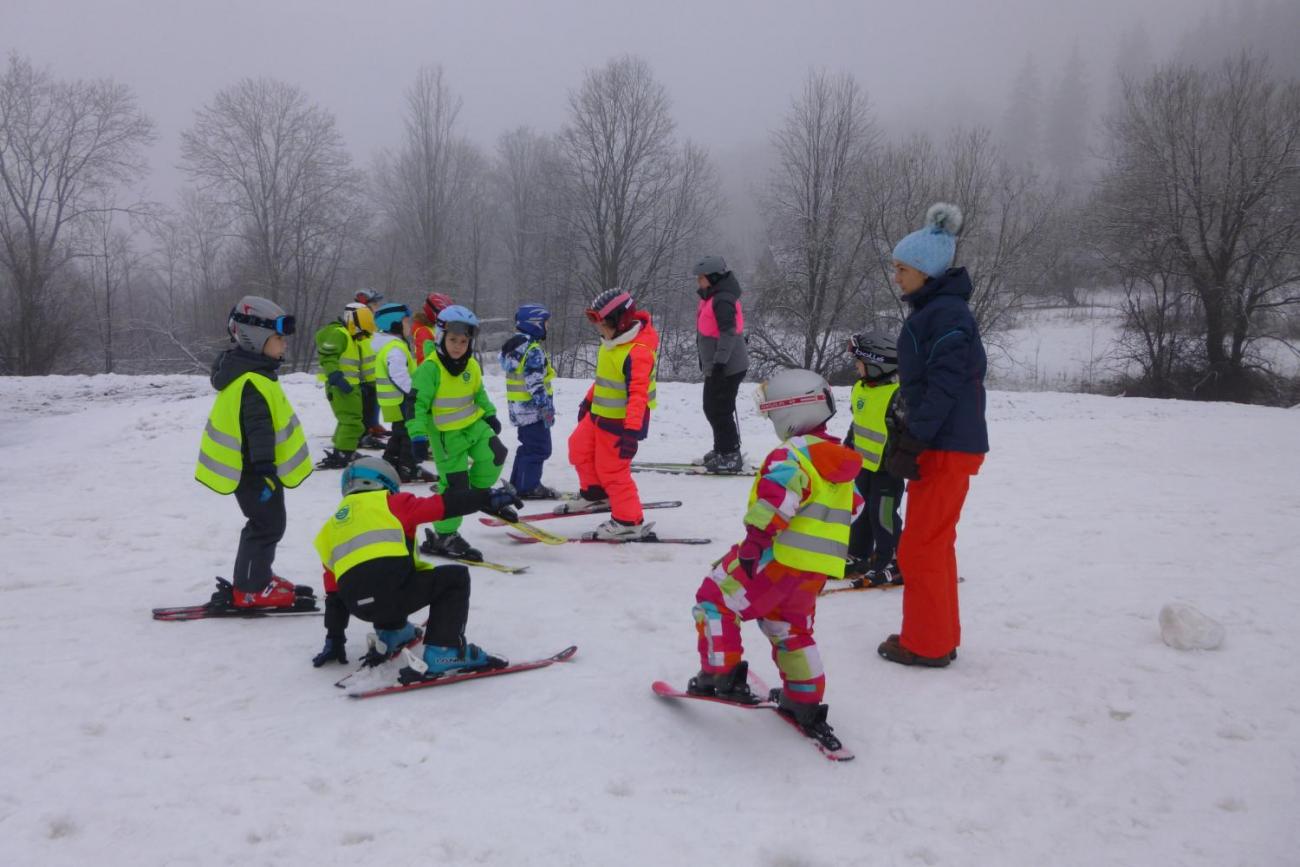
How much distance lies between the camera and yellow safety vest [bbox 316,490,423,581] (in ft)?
12.3

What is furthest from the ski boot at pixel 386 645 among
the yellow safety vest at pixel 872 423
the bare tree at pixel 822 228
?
the bare tree at pixel 822 228

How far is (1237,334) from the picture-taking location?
875 inches

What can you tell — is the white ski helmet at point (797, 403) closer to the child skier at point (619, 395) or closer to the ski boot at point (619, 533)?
the child skier at point (619, 395)

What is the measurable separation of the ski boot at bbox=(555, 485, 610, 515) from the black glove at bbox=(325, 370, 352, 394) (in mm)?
3660

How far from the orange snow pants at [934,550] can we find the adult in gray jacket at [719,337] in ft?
16.4

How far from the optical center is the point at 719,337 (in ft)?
29.9

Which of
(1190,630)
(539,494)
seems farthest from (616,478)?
(1190,630)

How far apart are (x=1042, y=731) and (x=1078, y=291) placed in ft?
129

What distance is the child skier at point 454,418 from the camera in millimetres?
6160

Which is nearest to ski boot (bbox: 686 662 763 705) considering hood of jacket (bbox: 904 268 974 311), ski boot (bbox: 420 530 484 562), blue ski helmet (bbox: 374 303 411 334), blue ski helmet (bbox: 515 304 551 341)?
hood of jacket (bbox: 904 268 974 311)

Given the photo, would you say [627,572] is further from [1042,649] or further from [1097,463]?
[1097,463]

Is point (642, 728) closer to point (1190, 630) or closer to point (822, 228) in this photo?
point (1190, 630)

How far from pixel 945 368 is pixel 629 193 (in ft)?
87.9

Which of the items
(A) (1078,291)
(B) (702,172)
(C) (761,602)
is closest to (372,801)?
(C) (761,602)
